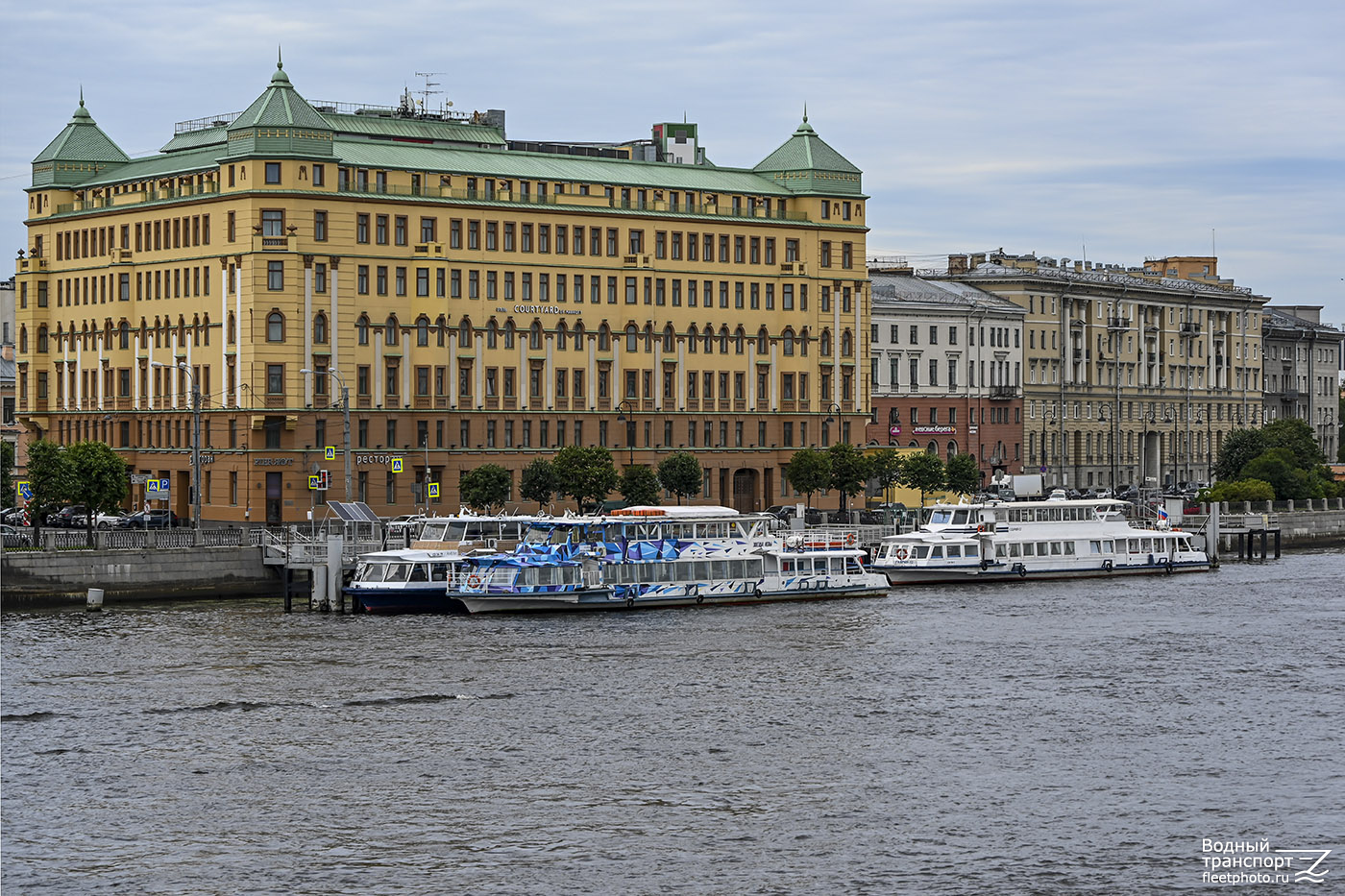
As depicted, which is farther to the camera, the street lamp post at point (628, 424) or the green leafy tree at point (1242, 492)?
the green leafy tree at point (1242, 492)

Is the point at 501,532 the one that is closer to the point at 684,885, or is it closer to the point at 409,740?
the point at 409,740

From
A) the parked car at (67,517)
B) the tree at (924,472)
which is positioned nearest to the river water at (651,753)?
the parked car at (67,517)

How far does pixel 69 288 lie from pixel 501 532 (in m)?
44.7

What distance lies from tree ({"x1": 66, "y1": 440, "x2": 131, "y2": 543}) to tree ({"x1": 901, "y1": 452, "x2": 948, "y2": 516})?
157 feet

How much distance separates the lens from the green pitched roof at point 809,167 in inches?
5477

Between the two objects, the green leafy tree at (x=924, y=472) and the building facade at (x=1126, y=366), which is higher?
the building facade at (x=1126, y=366)

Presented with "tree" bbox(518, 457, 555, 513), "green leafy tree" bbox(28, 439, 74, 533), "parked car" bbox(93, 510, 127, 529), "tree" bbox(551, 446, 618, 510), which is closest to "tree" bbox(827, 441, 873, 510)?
"tree" bbox(551, 446, 618, 510)

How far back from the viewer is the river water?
48.7 meters

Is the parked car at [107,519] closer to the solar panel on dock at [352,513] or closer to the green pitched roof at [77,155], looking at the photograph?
the solar panel on dock at [352,513]

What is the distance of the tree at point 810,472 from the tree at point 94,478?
40697 mm

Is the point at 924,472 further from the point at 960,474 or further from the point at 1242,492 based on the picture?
the point at 1242,492

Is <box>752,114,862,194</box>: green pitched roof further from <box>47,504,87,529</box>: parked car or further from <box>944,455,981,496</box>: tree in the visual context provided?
<box>47,504,87,529</box>: parked car

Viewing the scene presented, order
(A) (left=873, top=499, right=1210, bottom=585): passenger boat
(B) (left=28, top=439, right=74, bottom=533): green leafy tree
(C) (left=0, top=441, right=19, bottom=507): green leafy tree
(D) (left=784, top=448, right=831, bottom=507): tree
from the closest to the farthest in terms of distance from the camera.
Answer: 1. (B) (left=28, top=439, right=74, bottom=533): green leafy tree
2. (C) (left=0, top=441, right=19, bottom=507): green leafy tree
3. (A) (left=873, top=499, right=1210, bottom=585): passenger boat
4. (D) (left=784, top=448, right=831, bottom=507): tree

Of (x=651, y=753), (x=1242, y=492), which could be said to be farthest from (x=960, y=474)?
(x=651, y=753)
